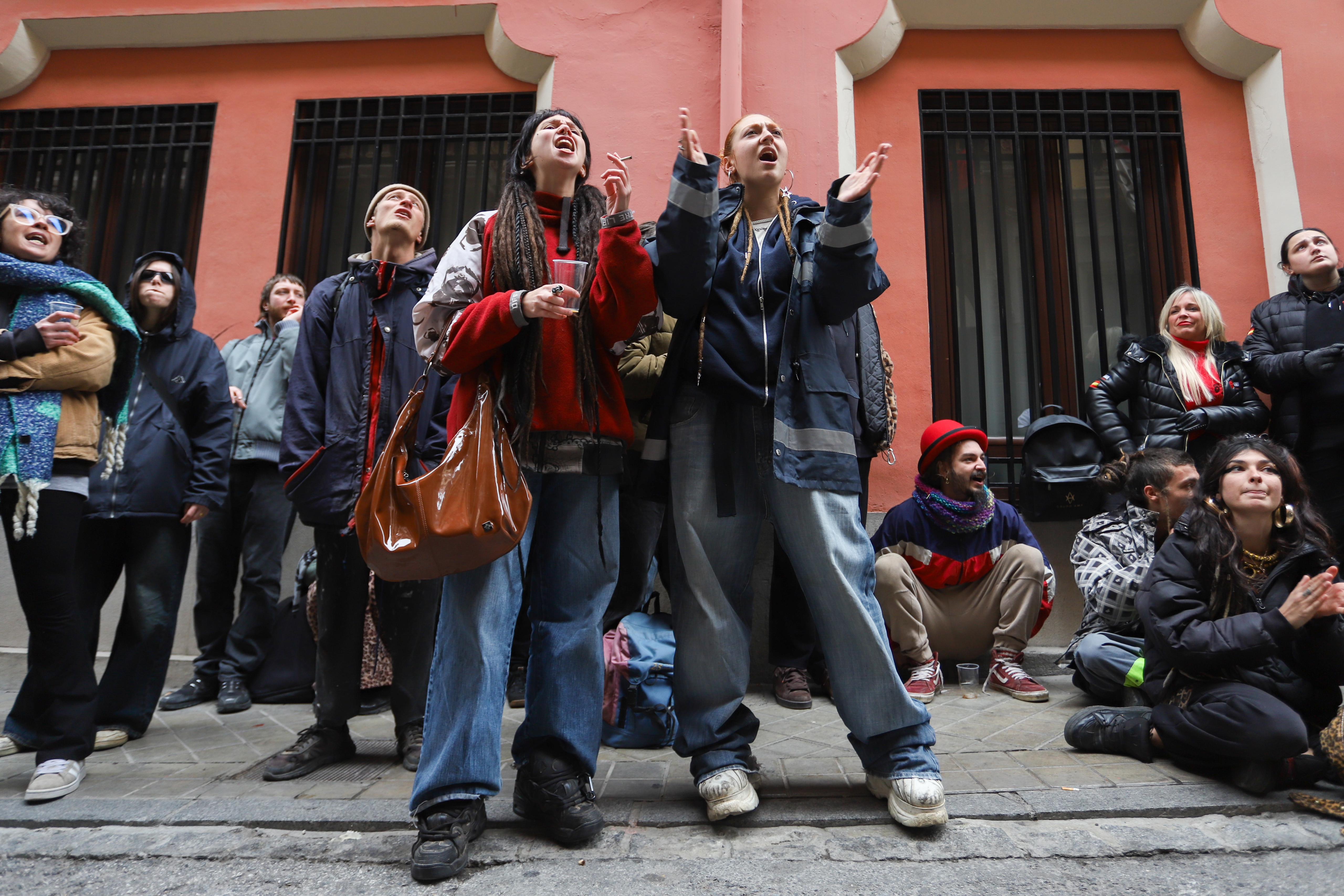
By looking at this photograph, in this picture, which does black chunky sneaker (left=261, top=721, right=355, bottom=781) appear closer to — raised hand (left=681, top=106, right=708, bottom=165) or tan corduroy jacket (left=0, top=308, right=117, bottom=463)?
tan corduroy jacket (left=0, top=308, right=117, bottom=463)

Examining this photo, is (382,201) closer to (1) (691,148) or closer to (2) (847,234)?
(1) (691,148)

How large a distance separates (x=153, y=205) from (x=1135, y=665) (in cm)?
684

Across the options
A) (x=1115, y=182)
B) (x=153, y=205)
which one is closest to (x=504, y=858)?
(x=1115, y=182)

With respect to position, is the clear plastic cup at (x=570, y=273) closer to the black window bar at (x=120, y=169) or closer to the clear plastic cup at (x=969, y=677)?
the clear plastic cup at (x=969, y=677)

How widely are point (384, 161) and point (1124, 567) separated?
5.32 m

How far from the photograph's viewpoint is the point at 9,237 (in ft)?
10.1

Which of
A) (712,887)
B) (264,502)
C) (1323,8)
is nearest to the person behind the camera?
(712,887)

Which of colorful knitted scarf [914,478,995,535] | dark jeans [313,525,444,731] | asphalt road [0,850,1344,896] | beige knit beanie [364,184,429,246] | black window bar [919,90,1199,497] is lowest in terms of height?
asphalt road [0,850,1344,896]

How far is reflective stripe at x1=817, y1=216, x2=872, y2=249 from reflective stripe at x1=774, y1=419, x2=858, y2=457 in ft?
1.70

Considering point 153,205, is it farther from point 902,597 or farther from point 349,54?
point 902,597

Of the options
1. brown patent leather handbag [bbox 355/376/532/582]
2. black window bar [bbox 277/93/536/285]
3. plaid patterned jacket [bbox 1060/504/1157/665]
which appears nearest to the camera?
brown patent leather handbag [bbox 355/376/532/582]

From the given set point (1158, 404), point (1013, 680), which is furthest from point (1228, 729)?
point (1158, 404)

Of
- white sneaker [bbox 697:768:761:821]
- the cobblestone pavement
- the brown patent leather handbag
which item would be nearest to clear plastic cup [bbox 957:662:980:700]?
the cobblestone pavement

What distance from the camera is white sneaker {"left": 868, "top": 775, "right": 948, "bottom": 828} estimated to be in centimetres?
229
